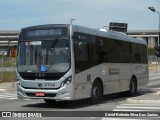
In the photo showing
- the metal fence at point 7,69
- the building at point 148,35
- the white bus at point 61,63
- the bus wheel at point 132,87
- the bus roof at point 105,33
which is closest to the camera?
the white bus at point 61,63

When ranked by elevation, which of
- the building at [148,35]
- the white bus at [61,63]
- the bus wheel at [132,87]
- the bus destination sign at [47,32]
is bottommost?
the bus wheel at [132,87]

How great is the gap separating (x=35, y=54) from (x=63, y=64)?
118 centimetres

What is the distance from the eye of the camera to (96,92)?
18203 mm

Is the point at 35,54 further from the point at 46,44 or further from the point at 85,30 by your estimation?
the point at 85,30

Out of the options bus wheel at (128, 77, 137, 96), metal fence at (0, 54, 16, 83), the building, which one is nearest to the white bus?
bus wheel at (128, 77, 137, 96)

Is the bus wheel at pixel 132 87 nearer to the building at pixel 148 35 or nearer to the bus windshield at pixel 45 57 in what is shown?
the bus windshield at pixel 45 57

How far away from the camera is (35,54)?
54.6ft

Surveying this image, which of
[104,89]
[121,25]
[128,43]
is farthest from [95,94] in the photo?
[121,25]

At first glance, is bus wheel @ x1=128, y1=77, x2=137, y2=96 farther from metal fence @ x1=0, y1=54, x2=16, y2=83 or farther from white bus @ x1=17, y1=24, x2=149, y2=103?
metal fence @ x1=0, y1=54, x2=16, y2=83

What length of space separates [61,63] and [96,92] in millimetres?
2611

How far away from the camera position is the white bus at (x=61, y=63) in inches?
640

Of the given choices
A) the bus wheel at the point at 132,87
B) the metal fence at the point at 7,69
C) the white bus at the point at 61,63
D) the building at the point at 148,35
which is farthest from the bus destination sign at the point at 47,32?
the building at the point at 148,35

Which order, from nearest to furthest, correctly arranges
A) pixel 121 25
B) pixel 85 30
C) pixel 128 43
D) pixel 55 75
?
1. pixel 55 75
2. pixel 85 30
3. pixel 128 43
4. pixel 121 25

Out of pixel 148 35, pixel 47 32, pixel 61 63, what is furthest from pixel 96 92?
pixel 148 35
